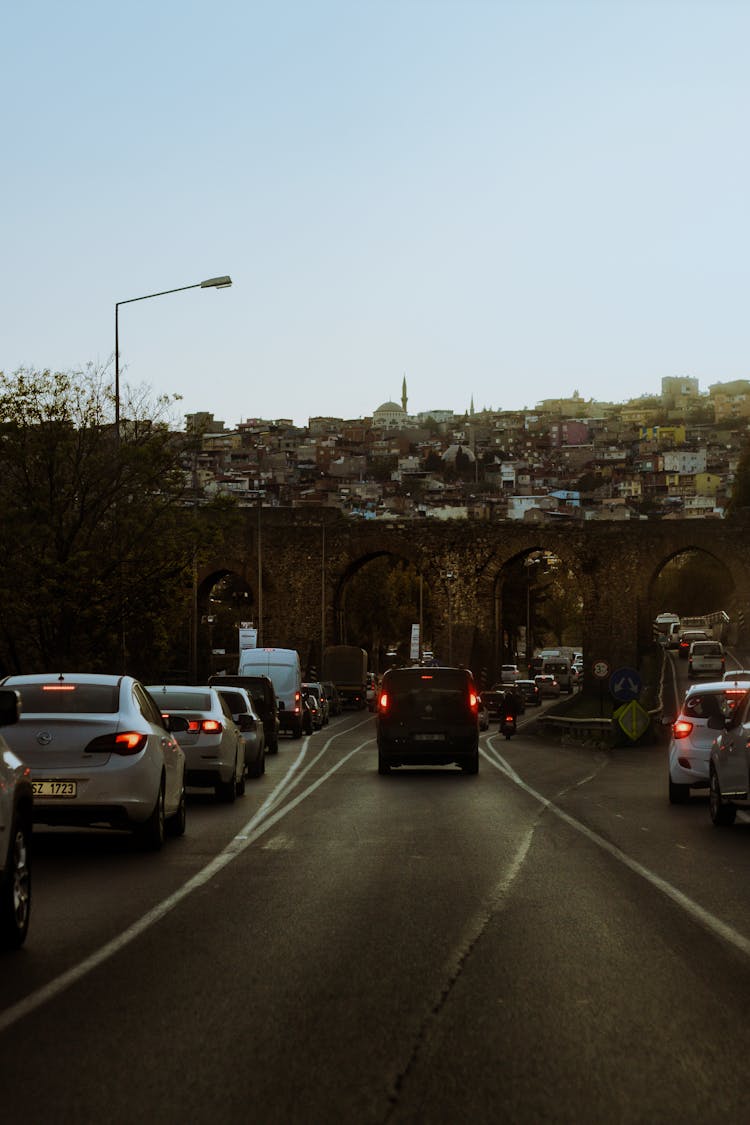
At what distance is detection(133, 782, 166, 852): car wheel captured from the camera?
14.8 m

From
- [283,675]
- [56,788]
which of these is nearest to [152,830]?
[56,788]

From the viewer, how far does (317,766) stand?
3144cm

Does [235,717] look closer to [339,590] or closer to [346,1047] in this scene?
[346,1047]

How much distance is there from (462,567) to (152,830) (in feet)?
242

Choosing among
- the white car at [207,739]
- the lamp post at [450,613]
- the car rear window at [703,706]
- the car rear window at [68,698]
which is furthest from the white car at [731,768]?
the lamp post at [450,613]

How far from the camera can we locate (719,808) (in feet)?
58.5

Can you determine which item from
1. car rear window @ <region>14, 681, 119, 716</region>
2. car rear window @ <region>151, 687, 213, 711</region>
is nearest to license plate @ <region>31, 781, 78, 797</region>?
car rear window @ <region>14, 681, 119, 716</region>

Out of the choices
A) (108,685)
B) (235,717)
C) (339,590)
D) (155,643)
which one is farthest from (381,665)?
(108,685)

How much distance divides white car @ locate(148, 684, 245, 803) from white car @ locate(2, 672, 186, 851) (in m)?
5.43

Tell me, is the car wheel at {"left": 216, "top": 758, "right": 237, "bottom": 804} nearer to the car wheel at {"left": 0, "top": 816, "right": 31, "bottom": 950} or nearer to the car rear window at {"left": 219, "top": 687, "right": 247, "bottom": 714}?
the car rear window at {"left": 219, "top": 687, "right": 247, "bottom": 714}

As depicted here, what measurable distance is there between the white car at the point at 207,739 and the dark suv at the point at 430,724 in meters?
6.07

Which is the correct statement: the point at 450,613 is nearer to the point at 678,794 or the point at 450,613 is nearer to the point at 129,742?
the point at 678,794

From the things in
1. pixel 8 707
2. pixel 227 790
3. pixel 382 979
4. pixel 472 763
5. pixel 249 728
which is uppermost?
pixel 8 707

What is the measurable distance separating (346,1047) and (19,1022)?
1.48 metres
